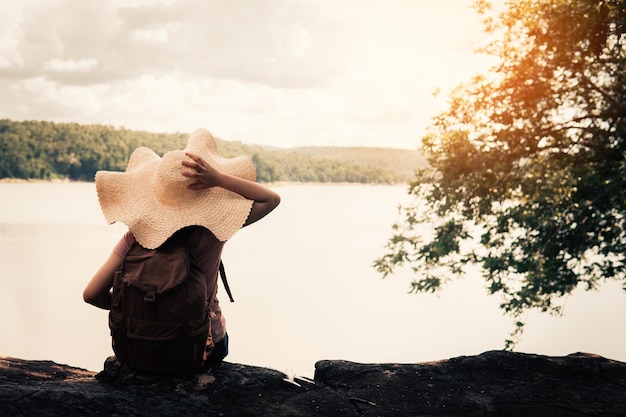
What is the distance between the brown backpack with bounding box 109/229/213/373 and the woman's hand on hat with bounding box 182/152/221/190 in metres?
0.25

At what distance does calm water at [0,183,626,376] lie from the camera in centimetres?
2189

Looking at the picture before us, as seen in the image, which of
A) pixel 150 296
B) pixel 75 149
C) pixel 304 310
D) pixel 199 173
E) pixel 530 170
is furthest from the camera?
pixel 75 149

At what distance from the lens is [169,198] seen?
2.44 m

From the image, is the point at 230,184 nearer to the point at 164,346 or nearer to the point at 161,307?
the point at 161,307

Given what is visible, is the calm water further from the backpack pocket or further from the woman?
the woman

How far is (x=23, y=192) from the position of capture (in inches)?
3797

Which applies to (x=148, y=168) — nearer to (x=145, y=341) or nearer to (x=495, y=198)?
(x=145, y=341)

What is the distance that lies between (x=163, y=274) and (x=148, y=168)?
563mm

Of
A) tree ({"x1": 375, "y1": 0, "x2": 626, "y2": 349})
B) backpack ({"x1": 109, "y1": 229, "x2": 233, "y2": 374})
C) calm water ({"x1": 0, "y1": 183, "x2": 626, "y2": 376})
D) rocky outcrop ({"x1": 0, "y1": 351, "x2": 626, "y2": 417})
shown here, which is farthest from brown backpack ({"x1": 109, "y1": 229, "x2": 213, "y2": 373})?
tree ({"x1": 375, "y1": 0, "x2": 626, "y2": 349})

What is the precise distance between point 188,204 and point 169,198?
87mm

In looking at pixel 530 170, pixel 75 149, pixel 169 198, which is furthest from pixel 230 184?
pixel 75 149

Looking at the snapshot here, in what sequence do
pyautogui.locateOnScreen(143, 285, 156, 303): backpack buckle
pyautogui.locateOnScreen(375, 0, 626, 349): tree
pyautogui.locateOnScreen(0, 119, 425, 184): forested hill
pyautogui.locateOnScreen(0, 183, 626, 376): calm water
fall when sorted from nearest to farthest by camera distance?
pyautogui.locateOnScreen(143, 285, 156, 303): backpack buckle < pyautogui.locateOnScreen(375, 0, 626, 349): tree < pyautogui.locateOnScreen(0, 183, 626, 376): calm water < pyautogui.locateOnScreen(0, 119, 425, 184): forested hill

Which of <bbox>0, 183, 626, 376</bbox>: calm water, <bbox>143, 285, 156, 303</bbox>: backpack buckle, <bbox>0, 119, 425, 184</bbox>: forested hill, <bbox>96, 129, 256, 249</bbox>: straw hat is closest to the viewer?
<bbox>143, 285, 156, 303</bbox>: backpack buckle

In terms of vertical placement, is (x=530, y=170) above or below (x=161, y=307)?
above
